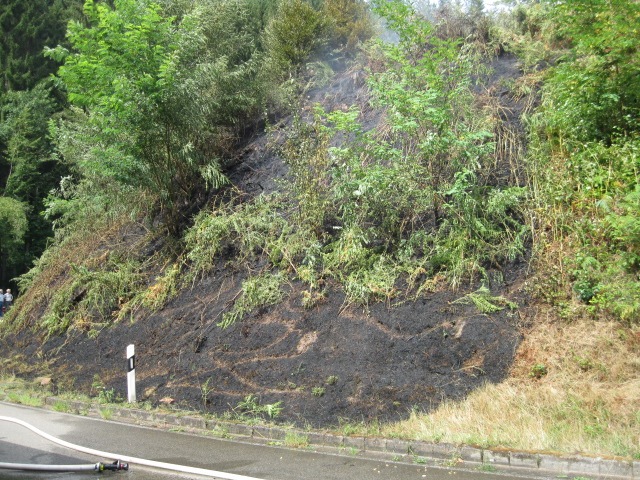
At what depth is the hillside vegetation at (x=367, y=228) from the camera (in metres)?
8.50

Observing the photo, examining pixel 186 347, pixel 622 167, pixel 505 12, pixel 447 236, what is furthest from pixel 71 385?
pixel 505 12

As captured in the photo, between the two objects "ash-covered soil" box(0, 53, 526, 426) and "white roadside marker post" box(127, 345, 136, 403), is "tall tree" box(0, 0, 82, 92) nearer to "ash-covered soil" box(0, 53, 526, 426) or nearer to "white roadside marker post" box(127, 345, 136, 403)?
"ash-covered soil" box(0, 53, 526, 426)

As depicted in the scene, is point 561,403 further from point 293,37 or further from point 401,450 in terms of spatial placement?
point 293,37

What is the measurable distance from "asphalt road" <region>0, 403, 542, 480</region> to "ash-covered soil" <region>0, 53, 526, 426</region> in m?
0.99

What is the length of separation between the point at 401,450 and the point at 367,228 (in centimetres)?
513

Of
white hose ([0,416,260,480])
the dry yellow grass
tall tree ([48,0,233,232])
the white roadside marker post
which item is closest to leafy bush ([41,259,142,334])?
tall tree ([48,0,233,232])

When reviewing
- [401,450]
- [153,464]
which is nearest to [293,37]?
[401,450]

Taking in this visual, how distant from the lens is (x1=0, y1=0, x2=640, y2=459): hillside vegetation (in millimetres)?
8500

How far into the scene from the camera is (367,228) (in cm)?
1182

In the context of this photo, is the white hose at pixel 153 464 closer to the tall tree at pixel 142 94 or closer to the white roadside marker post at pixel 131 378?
the white roadside marker post at pixel 131 378

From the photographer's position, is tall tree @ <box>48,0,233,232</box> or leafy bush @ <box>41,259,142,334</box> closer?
tall tree @ <box>48,0,233,232</box>

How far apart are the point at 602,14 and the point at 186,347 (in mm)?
9096

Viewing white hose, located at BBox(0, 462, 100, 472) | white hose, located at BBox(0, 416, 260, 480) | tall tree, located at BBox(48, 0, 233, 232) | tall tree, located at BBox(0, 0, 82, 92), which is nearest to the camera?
white hose, located at BBox(0, 416, 260, 480)

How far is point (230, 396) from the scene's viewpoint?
9.86 m
